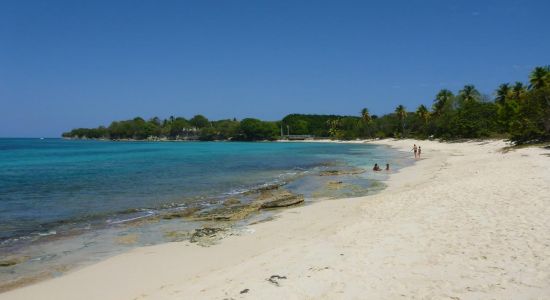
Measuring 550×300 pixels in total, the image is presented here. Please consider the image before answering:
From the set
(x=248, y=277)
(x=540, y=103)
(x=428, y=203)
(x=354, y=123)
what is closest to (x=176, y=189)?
(x=428, y=203)

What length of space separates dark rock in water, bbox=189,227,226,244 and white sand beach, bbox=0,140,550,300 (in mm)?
492

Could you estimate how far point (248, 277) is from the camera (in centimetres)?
Answer: 796

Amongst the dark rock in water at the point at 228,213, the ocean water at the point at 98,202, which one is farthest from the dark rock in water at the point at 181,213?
the ocean water at the point at 98,202

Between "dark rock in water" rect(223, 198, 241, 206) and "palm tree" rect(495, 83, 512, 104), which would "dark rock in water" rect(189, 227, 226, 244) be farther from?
"palm tree" rect(495, 83, 512, 104)

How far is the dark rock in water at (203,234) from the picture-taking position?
12152 mm

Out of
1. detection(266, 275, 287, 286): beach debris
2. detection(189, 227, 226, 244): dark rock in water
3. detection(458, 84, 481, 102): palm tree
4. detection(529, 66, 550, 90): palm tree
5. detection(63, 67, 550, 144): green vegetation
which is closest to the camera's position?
detection(266, 275, 287, 286): beach debris

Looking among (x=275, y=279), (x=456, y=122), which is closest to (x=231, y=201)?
(x=275, y=279)

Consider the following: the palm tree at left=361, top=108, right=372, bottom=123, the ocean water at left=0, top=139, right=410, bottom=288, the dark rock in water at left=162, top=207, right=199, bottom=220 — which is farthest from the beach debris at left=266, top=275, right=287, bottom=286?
the palm tree at left=361, top=108, right=372, bottom=123

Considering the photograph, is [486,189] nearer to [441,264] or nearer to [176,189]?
[441,264]

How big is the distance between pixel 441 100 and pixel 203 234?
10083 cm

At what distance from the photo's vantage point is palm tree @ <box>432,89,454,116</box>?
100 metres

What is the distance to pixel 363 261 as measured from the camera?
824cm

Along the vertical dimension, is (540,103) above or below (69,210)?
above

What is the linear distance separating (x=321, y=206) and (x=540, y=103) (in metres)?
30.8
